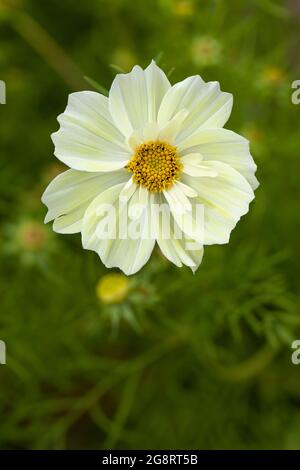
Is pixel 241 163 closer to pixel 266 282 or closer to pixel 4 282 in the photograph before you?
pixel 266 282

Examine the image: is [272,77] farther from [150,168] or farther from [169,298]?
[150,168]

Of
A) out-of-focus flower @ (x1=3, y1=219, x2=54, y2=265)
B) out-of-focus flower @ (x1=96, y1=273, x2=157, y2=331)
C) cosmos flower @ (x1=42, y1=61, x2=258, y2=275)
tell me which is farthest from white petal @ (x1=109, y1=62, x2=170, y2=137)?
out-of-focus flower @ (x1=3, y1=219, x2=54, y2=265)

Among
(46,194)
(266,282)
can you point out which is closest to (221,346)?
(266,282)

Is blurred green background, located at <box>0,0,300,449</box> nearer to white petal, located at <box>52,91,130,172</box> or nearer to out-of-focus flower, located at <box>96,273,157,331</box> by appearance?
out-of-focus flower, located at <box>96,273,157,331</box>

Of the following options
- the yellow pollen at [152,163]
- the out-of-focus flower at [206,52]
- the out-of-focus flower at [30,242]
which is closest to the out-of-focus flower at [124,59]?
the out-of-focus flower at [206,52]

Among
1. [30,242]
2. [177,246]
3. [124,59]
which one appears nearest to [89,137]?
[177,246]
